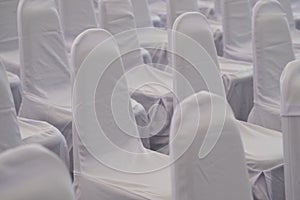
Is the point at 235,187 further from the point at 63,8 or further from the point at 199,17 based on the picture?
the point at 63,8

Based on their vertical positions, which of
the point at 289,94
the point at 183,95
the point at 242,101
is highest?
the point at 289,94

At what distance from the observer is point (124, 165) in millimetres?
2328

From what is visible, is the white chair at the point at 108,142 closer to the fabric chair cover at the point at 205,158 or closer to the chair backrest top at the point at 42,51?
the fabric chair cover at the point at 205,158

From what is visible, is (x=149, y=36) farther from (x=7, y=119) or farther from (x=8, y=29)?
(x=7, y=119)

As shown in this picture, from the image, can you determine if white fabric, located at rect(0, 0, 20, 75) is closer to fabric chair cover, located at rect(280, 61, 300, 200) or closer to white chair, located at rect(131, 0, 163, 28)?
white chair, located at rect(131, 0, 163, 28)

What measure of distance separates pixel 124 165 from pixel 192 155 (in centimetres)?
85

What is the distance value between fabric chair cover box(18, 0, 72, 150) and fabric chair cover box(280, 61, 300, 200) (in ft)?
3.88

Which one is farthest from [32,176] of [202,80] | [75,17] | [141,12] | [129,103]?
[141,12]

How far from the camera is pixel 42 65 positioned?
9.75 ft

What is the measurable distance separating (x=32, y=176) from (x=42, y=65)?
6.18 feet

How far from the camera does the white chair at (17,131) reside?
212 cm

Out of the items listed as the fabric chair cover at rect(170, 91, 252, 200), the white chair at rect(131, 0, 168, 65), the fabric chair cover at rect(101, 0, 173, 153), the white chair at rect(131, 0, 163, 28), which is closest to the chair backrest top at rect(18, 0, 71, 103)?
the fabric chair cover at rect(101, 0, 173, 153)

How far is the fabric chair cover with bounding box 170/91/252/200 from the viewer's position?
59.8 inches

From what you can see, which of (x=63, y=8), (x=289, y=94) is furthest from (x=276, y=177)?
(x=63, y=8)
